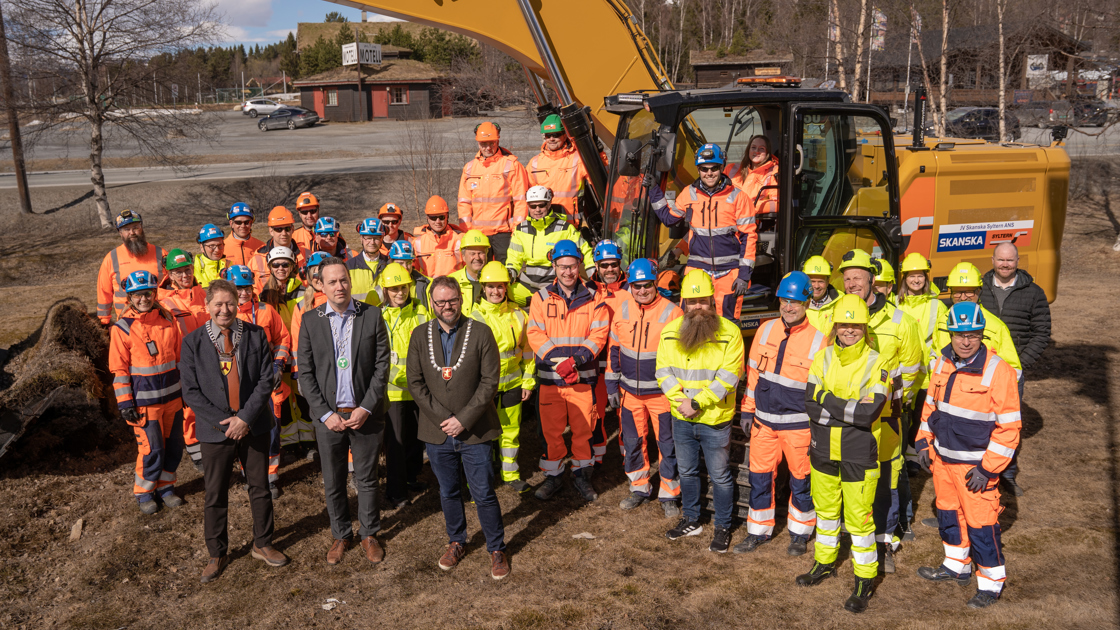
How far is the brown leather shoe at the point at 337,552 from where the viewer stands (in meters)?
5.32

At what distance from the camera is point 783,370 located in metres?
5.04

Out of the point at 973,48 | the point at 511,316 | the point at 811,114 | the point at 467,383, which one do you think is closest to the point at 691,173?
the point at 811,114

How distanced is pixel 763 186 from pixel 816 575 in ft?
10.4

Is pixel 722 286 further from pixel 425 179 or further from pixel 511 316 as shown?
pixel 425 179

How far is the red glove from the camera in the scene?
5816mm

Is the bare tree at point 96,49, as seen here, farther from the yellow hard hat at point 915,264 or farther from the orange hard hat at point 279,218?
the yellow hard hat at point 915,264

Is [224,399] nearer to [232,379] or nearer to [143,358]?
[232,379]

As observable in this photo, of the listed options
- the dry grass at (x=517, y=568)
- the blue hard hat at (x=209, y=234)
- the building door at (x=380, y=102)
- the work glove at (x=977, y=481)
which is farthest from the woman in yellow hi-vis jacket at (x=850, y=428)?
the building door at (x=380, y=102)

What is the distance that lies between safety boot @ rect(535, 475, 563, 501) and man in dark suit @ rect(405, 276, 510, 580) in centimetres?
119

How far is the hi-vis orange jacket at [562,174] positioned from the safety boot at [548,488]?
101 inches

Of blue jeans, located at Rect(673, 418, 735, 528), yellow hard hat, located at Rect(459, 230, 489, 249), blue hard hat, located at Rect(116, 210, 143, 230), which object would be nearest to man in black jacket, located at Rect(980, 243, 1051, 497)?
blue jeans, located at Rect(673, 418, 735, 528)

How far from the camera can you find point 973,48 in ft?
83.1

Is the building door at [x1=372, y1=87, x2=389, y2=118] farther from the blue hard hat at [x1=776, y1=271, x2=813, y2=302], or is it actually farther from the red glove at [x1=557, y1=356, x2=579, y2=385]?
the blue hard hat at [x1=776, y1=271, x2=813, y2=302]

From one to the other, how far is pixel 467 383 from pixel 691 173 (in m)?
3.25
